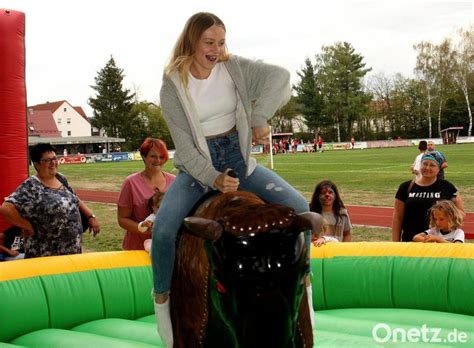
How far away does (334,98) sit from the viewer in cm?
6341

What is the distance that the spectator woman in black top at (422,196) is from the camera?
619 centimetres

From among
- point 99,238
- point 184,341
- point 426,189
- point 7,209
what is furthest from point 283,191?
point 99,238

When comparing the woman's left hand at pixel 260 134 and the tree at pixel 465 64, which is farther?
the tree at pixel 465 64

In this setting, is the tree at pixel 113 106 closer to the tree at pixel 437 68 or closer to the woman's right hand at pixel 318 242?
the tree at pixel 437 68

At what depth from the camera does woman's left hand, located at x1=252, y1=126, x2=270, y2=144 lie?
2693 millimetres

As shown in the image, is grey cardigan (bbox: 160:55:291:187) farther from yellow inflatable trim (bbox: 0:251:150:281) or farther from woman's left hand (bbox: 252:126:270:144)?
yellow inflatable trim (bbox: 0:251:150:281)

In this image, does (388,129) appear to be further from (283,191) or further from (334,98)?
(283,191)

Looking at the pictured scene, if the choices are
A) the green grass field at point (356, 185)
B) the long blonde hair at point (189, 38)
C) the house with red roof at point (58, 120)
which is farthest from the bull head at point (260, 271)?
the house with red roof at point (58, 120)

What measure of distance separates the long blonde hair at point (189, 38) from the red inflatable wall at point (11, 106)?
17.3 feet

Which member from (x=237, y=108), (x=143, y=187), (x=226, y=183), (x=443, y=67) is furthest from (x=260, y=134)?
(x=443, y=67)

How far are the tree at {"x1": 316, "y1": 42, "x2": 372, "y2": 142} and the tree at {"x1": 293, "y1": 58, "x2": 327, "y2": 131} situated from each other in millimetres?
738

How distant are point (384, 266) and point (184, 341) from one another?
3690 mm

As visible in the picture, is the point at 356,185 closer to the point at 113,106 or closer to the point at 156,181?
the point at 156,181

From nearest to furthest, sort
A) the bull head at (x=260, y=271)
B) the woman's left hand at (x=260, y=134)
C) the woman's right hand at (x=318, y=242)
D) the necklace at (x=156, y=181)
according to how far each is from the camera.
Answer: the bull head at (x=260, y=271) → the woman's left hand at (x=260, y=134) → the necklace at (x=156, y=181) → the woman's right hand at (x=318, y=242)
